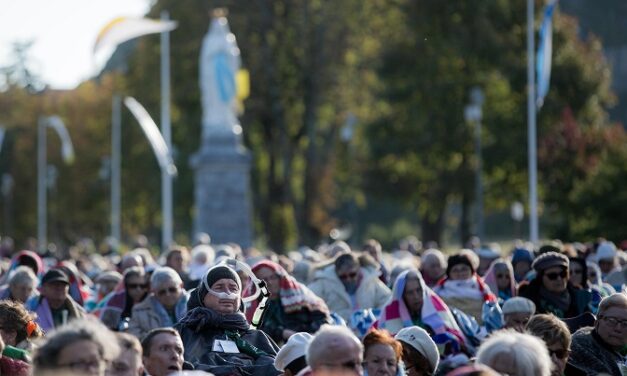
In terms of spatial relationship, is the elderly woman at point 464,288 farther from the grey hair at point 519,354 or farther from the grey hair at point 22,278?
the grey hair at point 519,354

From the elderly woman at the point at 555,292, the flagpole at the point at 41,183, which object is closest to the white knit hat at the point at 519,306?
the elderly woman at the point at 555,292

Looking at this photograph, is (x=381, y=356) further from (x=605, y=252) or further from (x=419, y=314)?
(x=605, y=252)

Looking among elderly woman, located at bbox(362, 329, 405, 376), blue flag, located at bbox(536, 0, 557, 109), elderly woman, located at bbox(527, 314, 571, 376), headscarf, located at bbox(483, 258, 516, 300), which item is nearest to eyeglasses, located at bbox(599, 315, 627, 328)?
elderly woman, located at bbox(527, 314, 571, 376)

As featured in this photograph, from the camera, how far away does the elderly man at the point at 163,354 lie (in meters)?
8.98

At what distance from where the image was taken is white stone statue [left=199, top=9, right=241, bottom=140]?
40.4 m

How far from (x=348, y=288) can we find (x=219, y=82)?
24762 millimetres

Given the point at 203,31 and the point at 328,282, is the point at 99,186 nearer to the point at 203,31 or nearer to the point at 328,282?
the point at 203,31

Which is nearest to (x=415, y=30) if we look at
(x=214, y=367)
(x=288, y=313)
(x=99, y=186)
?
(x=99, y=186)

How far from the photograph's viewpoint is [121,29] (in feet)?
137

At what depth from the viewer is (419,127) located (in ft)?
163

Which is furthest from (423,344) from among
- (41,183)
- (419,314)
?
(41,183)

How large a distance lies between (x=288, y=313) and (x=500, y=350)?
664 cm

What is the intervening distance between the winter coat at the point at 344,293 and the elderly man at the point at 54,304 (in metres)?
2.60

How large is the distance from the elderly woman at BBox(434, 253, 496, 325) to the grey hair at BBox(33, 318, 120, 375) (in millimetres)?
8091
